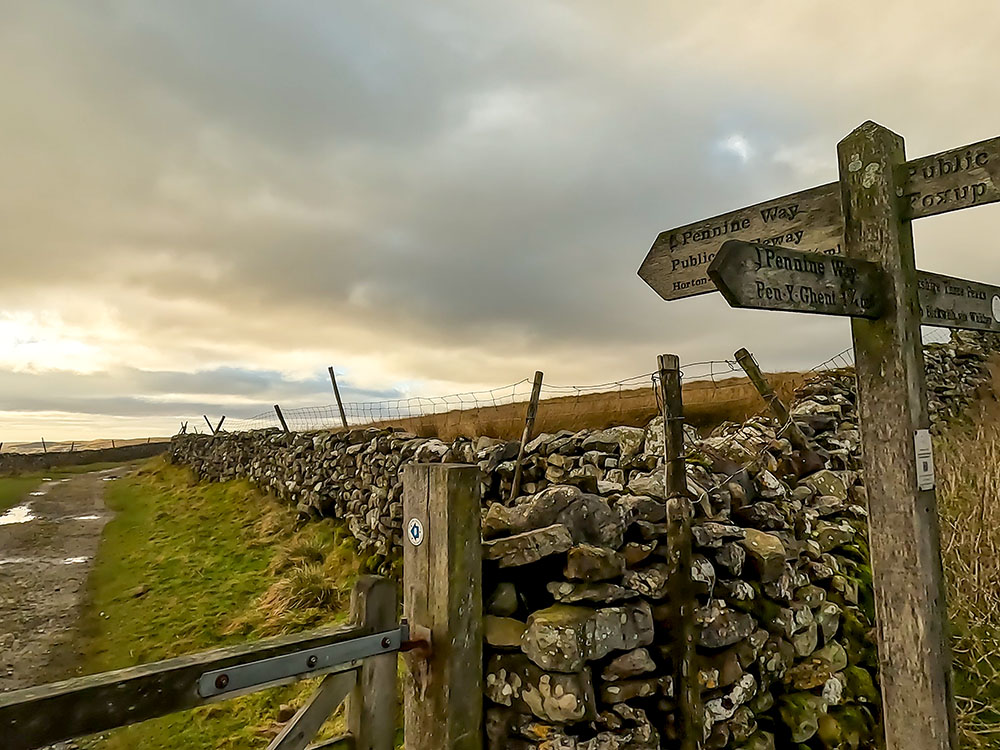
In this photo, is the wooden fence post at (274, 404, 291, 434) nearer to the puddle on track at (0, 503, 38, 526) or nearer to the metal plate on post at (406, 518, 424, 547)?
the puddle on track at (0, 503, 38, 526)

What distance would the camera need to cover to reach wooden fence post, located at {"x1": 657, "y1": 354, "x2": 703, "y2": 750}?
338cm

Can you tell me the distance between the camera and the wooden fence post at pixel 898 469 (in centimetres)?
304

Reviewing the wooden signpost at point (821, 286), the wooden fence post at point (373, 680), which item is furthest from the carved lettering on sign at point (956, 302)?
the wooden fence post at point (373, 680)

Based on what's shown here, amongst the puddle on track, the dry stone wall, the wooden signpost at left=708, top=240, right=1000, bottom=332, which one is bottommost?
the puddle on track

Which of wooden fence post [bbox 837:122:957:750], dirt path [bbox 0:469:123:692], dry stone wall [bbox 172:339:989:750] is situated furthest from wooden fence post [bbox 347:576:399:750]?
dirt path [bbox 0:469:123:692]

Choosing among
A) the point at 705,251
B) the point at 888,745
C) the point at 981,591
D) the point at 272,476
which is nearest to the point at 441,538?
the point at 705,251

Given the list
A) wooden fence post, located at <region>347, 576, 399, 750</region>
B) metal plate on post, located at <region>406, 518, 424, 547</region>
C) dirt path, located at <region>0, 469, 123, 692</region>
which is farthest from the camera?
dirt path, located at <region>0, 469, 123, 692</region>

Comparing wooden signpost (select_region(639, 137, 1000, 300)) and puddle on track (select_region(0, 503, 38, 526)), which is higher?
wooden signpost (select_region(639, 137, 1000, 300))

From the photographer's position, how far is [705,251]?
3555mm

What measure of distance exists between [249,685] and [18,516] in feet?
66.9

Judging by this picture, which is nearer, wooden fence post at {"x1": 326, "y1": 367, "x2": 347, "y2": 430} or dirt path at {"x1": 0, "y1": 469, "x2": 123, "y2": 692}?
dirt path at {"x1": 0, "y1": 469, "x2": 123, "y2": 692}

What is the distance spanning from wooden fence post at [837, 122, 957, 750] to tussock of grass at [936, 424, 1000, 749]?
1950 millimetres

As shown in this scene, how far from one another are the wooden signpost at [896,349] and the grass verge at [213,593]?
496cm

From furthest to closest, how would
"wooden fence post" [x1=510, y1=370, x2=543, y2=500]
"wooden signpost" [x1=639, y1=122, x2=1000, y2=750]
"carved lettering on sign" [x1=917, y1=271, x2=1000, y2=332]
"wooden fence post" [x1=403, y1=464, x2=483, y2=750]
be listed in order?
"wooden fence post" [x1=510, y1=370, x2=543, y2=500] → "carved lettering on sign" [x1=917, y1=271, x2=1000, y2=332] → "wooden signpost" [x1=639, y1=122, x2=1000, y2=750] → "wooden fence post" [x1=403, y1=464, x2=483, y2=750]
